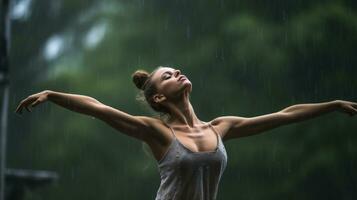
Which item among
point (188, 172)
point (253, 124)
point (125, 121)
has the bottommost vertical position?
point (188, 172)

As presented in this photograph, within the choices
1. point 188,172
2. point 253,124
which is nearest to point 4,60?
point 253,124

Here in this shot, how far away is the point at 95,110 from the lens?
4.18m

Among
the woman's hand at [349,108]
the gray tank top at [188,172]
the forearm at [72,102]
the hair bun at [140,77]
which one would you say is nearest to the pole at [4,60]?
the hair bun at [140,77]

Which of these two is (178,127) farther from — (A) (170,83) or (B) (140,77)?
(B) (140,77)

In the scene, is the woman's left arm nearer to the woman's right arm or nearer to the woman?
the woman

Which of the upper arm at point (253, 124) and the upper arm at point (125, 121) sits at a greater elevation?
the upper arm at point (125, 121)

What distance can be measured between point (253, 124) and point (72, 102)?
1023 mm

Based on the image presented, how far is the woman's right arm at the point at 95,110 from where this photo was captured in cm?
409

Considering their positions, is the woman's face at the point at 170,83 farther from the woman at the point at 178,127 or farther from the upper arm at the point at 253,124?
the upper arm at the point at 253,124

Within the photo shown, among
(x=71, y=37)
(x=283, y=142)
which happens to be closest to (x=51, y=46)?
(x=71, y=37)

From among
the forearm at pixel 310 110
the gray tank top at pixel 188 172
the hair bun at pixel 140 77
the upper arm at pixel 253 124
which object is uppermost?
the hair bun at pixel 140 77

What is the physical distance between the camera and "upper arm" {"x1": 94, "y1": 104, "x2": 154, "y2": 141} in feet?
13.8

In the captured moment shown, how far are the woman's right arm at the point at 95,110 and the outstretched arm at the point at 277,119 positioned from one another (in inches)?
18.8

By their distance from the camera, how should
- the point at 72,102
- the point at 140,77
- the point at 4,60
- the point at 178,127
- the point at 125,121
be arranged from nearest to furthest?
the point at 72,102 < the point at 125,121 < the point at 178,127 < the point at 140,77 < the point at 4,60
